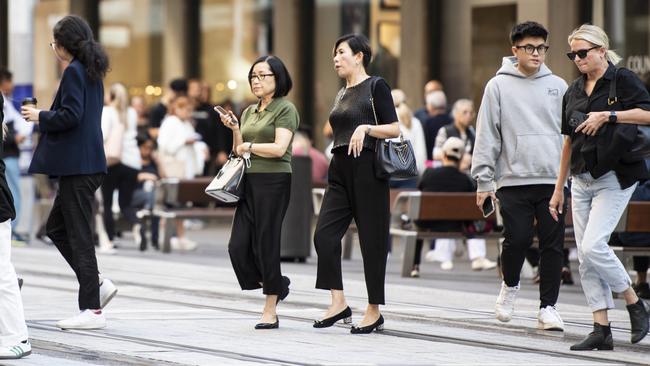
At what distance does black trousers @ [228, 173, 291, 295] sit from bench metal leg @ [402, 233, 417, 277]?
187 inches

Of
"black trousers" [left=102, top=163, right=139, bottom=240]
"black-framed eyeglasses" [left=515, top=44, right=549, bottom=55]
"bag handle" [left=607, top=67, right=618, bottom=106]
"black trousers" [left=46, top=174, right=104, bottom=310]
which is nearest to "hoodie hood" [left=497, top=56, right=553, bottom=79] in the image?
"black-framed eyeglasses" [left=515, top=44, right=549, bottom=55]

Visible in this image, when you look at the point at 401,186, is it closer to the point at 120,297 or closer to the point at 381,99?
the point at 120,297

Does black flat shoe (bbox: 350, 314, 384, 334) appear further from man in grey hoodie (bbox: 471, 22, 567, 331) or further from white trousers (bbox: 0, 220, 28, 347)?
white trousers (bbox: 0, 220, 28, 347)

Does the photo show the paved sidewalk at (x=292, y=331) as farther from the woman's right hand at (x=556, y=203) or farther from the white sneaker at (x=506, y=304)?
the woman's right hand at (x=556, y=203)

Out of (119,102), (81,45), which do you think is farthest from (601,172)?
(119,102)

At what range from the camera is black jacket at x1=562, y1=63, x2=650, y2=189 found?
30.1 ft

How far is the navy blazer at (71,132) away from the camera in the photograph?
9812mm

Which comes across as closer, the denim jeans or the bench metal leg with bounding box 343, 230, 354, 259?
the denim jeans

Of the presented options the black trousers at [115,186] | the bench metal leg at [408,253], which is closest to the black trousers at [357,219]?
the bench metal leg at [408,253]

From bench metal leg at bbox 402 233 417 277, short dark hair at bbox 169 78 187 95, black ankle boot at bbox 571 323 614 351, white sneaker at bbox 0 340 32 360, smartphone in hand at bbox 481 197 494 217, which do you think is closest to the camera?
white sneaker at bbox 0 340 32 360

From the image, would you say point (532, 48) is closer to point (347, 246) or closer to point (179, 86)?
point (347, 246)

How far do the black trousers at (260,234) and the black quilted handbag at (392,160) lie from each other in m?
0.77

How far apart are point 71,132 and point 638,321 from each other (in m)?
3.70

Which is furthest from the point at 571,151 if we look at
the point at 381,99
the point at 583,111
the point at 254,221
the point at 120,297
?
the point at 120,297
